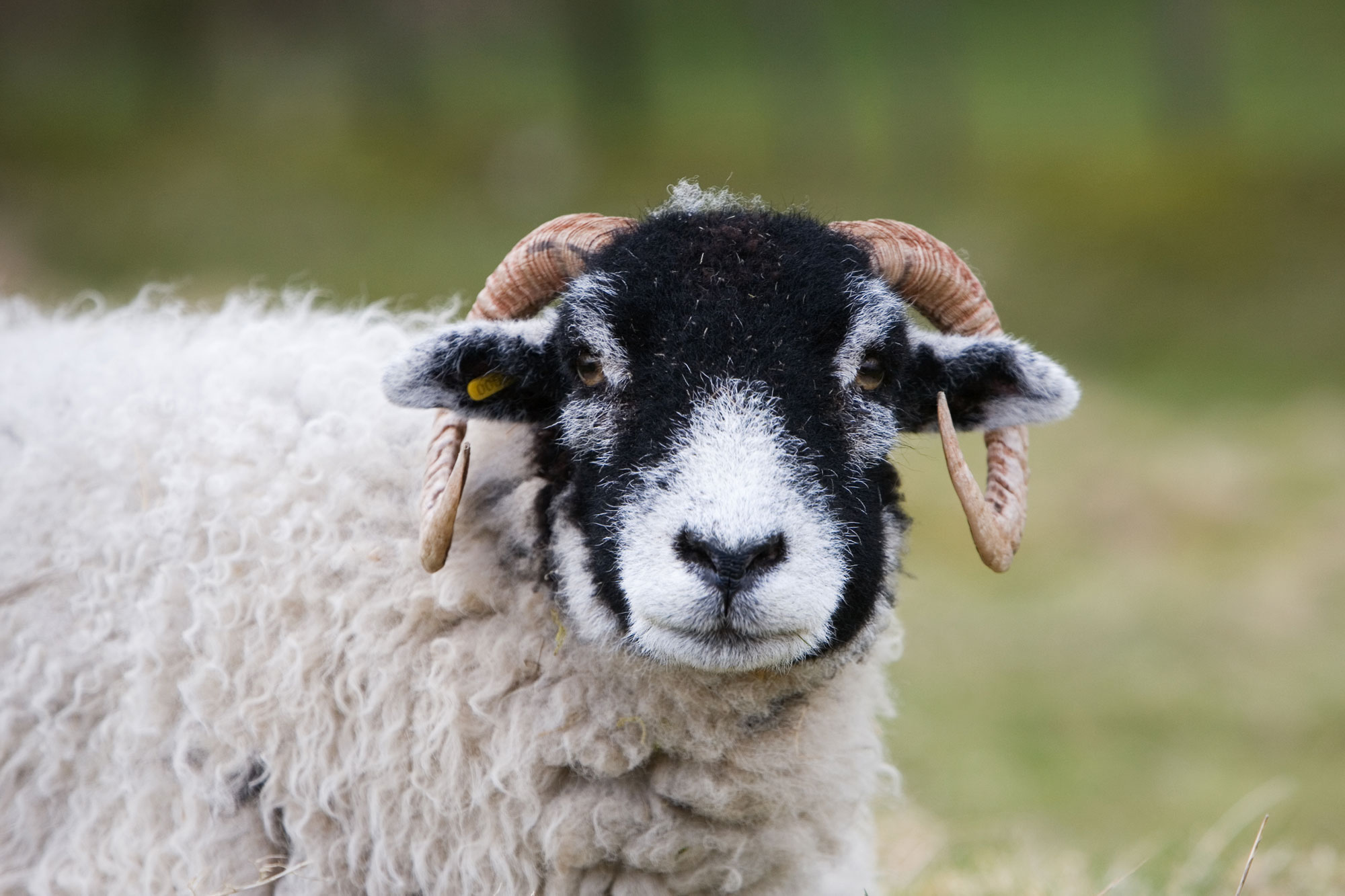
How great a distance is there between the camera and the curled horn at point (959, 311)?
12.5ft

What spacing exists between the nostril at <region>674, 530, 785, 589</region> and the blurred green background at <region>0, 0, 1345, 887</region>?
2.83 metres

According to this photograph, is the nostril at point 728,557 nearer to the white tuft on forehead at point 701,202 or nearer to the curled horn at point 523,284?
the curled horn at point 523,284

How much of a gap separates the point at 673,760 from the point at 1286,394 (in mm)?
17400

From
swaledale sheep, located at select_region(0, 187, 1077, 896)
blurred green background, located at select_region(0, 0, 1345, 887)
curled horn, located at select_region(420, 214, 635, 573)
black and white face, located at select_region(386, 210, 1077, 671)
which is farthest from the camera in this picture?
blurred green background, located at select_region(0, 0, 1345, 887)

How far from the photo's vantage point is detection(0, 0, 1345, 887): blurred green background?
10219mm

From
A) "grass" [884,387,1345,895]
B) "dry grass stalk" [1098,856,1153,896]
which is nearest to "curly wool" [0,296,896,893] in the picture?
"dry grass stalk" [1098,856,1153,896]

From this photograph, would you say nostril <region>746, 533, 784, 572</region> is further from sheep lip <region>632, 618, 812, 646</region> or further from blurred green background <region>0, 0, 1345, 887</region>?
blurred green background <region>0, 0, 1345, 887</region>

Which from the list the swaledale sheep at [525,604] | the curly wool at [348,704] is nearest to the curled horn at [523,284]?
the swaledale sheep at [525,604]

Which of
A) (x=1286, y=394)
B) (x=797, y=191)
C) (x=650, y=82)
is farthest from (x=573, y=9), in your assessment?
(x=1286, y=394)

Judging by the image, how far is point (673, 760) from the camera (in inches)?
150

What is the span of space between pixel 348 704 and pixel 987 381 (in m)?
2.23

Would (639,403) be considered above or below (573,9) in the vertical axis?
below

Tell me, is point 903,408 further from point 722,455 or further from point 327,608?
point 327,608

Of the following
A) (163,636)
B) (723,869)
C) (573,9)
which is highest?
(573,9)
